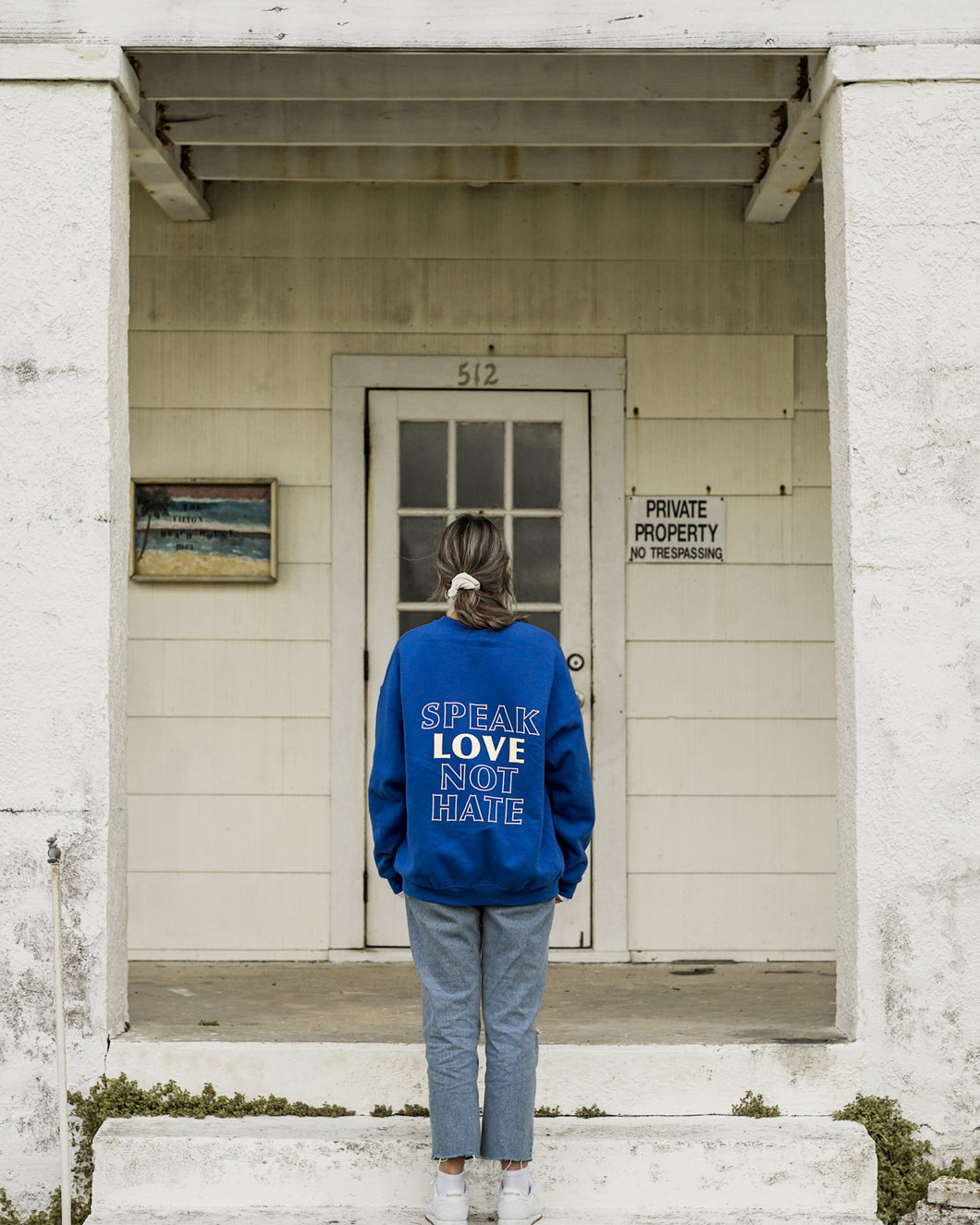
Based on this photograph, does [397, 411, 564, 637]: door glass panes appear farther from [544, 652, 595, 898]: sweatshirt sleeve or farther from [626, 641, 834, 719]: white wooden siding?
[544, 652, 595, 898]: sweatshirt sleeve

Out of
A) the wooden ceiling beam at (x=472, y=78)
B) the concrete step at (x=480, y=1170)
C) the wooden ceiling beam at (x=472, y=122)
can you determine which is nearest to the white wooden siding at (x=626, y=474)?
the wooden ceiling beam at (x=472, y=122)

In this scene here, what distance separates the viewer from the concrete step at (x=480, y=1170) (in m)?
3.22

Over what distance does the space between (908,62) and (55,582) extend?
8.52 feet

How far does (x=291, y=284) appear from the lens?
16.5ft

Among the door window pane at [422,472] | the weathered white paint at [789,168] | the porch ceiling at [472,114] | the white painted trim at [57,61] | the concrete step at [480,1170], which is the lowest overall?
the concrete step at [480,1170]

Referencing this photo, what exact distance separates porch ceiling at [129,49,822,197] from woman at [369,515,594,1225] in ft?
5.37

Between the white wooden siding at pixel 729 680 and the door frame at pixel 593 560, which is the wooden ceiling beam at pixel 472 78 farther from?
the white wooden siding at pixel 729 680

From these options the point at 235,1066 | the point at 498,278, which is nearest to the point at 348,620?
the point at 498,278

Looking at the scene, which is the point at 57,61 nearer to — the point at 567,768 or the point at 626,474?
the point at 567,768

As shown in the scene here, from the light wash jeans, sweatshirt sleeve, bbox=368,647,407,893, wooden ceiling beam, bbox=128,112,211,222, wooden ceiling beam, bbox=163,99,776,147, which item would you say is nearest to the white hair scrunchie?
sweatshirt sleeve, bbox=368,647,407,893

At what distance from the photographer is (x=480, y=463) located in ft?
16.5

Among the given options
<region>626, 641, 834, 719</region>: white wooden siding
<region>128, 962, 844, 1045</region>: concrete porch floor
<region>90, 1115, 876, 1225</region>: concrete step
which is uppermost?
<region>626, 641, 834, 719</region>: white wooden siding

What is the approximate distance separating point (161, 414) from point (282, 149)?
3.55 feet

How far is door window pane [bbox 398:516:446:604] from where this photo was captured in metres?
5.04
